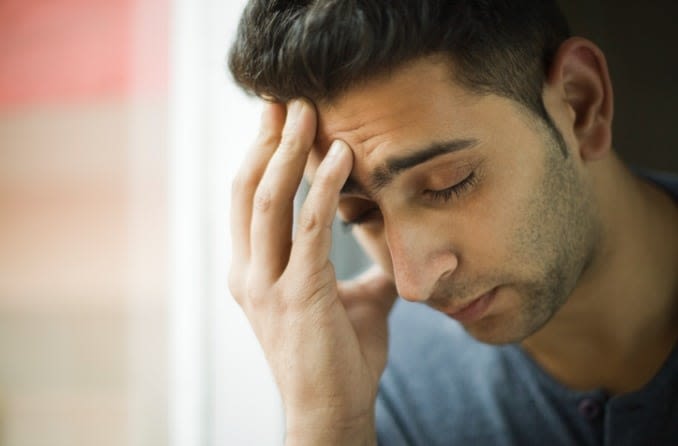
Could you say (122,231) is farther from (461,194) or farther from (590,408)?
(590,408)

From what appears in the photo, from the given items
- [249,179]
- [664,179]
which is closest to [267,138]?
[249,179]

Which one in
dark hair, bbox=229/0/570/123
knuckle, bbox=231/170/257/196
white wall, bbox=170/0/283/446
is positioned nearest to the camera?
dark hair, bbox=229/0/570/123

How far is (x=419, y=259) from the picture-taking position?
887 mm

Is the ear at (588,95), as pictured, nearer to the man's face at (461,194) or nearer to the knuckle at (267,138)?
the man's face at (461,194)

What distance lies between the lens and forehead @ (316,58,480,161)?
0.84 metres

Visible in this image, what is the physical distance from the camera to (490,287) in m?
0.93

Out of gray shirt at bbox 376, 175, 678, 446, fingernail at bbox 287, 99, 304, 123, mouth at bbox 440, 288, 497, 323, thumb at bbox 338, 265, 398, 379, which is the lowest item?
gray shirt at bbox 376, 175, 678, 446

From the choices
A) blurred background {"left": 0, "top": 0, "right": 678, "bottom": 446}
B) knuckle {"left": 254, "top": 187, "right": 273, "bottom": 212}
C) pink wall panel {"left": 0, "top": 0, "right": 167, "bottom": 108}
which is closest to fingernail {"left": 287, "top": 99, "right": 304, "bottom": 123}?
knuckle {"left": 254, "top": 187, "right": 273, "bottom": 212}

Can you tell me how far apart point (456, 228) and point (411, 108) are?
17 centimetres

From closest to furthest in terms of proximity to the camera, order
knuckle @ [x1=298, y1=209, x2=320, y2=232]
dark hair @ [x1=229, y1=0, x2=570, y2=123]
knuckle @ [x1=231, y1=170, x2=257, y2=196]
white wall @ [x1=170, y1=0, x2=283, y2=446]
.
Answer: dark hair @ [x1=229, y1=0, x2=570, y2=123] → knuckle @ [x1=298, y1=209, x2=320, y2=232] → knuckle @ [x1=231, y1=170, x2=257, y2=196] → white wall @ [x1=170, y1=0, x2=283, y2=446]

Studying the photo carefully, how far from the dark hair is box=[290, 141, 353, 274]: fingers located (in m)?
0.08

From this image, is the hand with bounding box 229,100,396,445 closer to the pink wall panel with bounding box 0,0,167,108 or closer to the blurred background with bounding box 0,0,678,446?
the blurred background with bounding box 0,0,678,446

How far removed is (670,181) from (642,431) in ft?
1.36

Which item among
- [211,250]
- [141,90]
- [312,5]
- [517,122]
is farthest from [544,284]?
[141,90]
